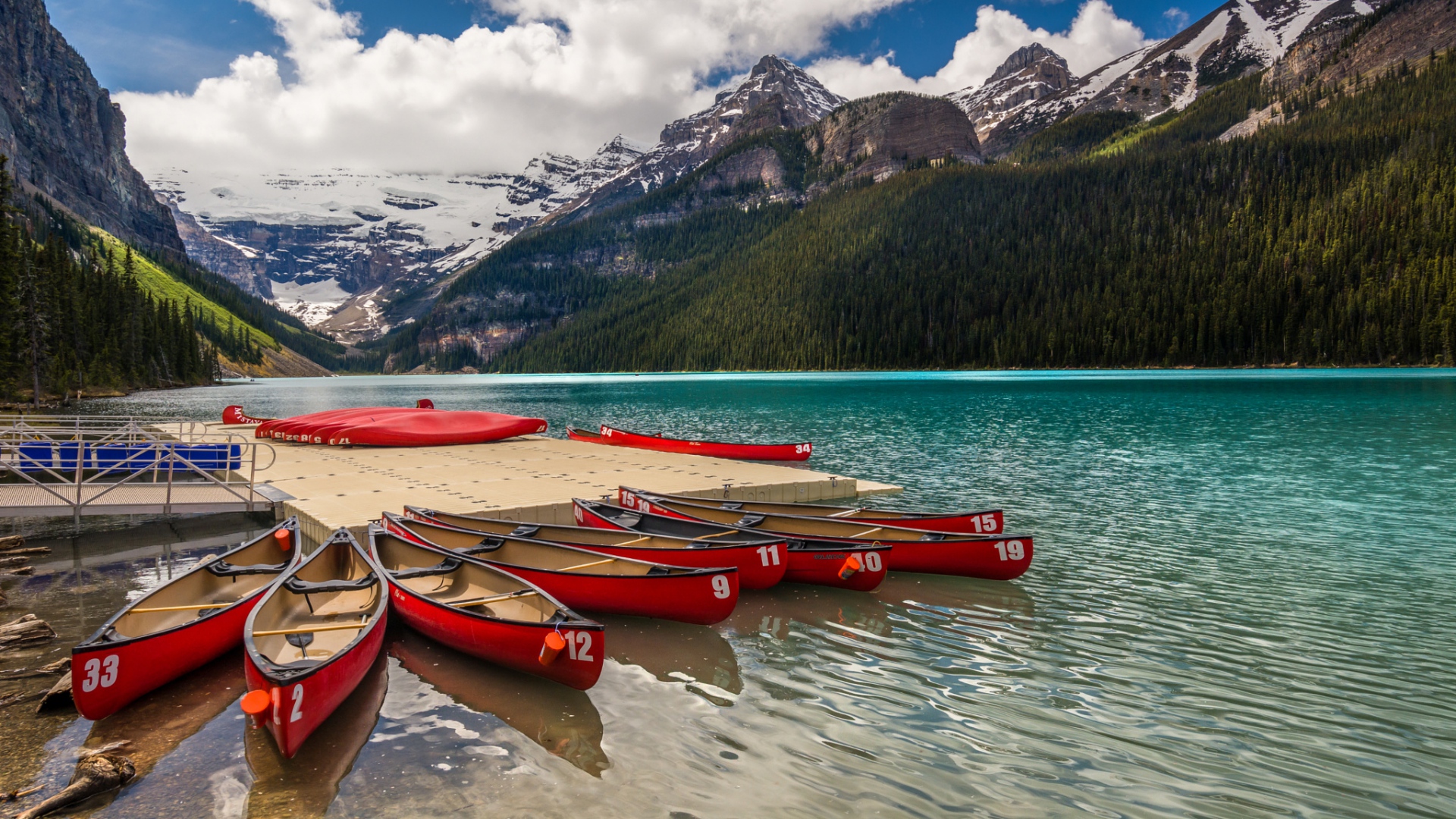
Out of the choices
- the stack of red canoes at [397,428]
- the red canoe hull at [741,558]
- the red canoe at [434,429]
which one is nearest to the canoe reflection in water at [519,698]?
the red canoe hull at [741,558]

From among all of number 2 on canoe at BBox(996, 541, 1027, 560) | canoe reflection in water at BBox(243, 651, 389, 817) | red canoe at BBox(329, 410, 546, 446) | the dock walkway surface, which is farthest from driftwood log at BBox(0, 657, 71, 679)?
red canoe at BBox(329, 410, 546, 446)

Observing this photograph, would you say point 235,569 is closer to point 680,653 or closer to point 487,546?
point 487,546

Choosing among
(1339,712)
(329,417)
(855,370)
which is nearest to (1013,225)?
(855,370)

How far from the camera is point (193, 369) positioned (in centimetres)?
13500

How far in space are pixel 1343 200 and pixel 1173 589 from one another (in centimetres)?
17802

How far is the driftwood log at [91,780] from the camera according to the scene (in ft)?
20.7

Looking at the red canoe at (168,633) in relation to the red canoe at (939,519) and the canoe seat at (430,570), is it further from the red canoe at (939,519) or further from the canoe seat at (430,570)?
the red canoe at (939,519)

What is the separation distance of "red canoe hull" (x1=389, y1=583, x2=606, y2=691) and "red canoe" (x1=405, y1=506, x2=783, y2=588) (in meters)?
2.80

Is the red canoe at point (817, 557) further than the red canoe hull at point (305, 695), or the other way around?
the red canoe at point (817, 557)

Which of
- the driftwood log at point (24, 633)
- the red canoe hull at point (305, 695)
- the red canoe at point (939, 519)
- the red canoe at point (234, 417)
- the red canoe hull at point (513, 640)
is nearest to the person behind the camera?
the red canoe hull at point (305, 695)

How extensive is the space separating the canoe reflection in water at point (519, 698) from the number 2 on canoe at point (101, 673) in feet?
10.6

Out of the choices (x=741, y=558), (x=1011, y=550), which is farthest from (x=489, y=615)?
(x=1011, y=550)

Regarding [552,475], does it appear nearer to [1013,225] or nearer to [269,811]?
[269,811]

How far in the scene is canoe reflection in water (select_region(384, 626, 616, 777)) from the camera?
794 cm
